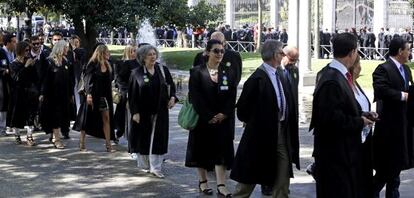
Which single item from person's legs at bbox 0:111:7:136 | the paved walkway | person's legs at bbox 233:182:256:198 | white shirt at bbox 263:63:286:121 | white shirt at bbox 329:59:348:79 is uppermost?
white shirt at bbox 329:59:348:79

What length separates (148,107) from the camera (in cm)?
924

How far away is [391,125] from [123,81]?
4.72 meters

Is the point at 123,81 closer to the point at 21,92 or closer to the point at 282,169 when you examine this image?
the point at 21,92

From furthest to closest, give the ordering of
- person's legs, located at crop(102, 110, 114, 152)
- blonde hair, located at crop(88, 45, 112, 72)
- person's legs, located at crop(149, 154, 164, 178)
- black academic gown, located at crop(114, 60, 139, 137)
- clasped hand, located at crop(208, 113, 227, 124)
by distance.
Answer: person's legs, located at crop(102, 110, 114, 152), blonde hair, located at crop(88, 45, 112, 72), black academic gown, located at crop(114, 60, 139, 137), person's legs, located at crop(149, 154, 164, 178), clasped hand, located at crop(208, 113, 227, 124)

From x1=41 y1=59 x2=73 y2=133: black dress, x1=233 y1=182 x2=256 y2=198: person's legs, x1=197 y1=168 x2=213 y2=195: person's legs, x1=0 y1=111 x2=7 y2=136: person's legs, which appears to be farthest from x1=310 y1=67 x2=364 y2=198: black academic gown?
x1=0 y1=111 x2=7 y2=136: person's legs

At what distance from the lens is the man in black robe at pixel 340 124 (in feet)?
18.3

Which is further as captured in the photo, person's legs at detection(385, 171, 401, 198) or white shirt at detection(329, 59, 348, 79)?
person's legs at detection(385, 171, 401, 198)

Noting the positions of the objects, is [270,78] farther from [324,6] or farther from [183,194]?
[324,6]

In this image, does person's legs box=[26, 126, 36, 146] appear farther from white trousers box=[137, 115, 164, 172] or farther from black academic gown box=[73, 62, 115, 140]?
white trousers box=[137, 115, 164, 172]

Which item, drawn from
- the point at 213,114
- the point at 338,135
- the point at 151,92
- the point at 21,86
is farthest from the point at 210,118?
the point at 21,86

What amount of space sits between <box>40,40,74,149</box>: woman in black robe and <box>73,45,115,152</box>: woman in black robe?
1.15 feet

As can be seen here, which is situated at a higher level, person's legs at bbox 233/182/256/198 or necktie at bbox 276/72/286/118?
necktie at bbox 276/72/286/118

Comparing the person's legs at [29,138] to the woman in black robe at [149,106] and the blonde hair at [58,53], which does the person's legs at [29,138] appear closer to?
the blonde hair at [58,53]

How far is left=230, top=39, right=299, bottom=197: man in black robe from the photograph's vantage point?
6832mm
